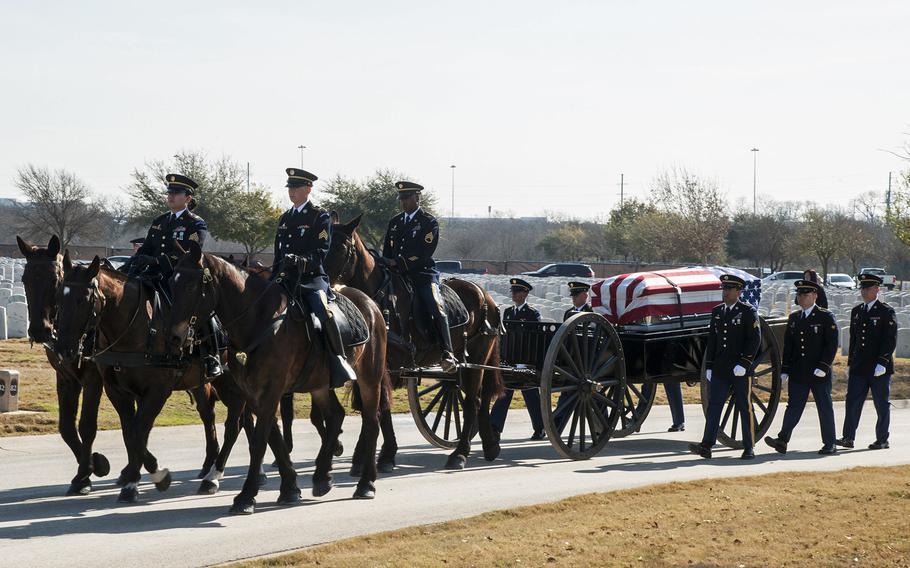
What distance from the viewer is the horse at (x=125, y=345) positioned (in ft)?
27.8

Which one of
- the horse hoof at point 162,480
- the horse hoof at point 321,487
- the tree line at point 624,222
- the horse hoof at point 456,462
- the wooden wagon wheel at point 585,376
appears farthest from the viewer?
the tree line at point 624,222

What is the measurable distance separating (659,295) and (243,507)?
5.80m

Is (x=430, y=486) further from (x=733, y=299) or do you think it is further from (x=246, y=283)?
(x=733, y=299)

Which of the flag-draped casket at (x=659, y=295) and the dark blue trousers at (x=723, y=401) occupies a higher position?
the flag-draped casket at (x=659, y=295)

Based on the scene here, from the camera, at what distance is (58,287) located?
27.9 feet

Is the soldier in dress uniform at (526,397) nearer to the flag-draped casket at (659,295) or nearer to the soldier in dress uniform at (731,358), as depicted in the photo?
the flag-draped casket at (659,295)

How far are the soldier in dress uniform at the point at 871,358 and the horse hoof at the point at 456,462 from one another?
468 centimetres

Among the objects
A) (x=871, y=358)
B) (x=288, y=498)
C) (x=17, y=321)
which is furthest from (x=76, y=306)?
(x=17, y=321)

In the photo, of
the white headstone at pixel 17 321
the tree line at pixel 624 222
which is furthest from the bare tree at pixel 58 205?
the white headstone at pixel 17 321

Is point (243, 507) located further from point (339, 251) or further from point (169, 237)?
point (339, 251)

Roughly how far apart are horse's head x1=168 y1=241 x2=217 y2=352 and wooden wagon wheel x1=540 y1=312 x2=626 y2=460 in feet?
12.9

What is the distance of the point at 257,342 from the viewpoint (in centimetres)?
853

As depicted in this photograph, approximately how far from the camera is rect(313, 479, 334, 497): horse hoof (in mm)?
9250

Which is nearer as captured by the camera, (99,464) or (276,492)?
(99,464)
